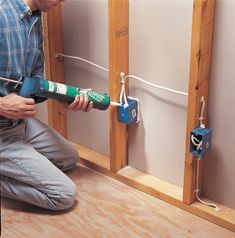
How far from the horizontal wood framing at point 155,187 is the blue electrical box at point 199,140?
0.66 feet

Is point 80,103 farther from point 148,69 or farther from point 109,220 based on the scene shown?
point 109,220

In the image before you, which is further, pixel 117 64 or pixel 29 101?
pixel 117 64

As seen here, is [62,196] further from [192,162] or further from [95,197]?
[192,162]

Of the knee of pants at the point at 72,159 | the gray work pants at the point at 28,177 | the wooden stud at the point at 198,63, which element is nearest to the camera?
the wooden stud at the point at 198,63

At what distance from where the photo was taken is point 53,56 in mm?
1721

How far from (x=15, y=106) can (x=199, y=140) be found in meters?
0.57

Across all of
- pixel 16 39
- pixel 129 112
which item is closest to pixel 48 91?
pixel 16 39

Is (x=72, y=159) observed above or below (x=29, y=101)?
below

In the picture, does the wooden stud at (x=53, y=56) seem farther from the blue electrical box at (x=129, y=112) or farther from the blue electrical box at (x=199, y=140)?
the blue electrical box at (x=199, y=140)

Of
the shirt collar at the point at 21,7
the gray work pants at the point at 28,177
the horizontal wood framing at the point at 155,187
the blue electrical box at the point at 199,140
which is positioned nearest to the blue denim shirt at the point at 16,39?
the shirt collar at the point at 21,7

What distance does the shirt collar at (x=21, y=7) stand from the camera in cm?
132

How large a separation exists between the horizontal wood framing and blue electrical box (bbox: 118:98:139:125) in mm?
211

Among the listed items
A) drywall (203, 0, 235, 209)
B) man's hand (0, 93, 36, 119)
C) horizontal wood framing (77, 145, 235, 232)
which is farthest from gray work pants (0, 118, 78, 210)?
drywall (203, 0, 235, 209)

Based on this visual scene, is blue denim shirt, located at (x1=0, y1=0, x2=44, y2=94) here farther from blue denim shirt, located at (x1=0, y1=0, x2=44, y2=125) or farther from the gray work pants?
the gray work pants
